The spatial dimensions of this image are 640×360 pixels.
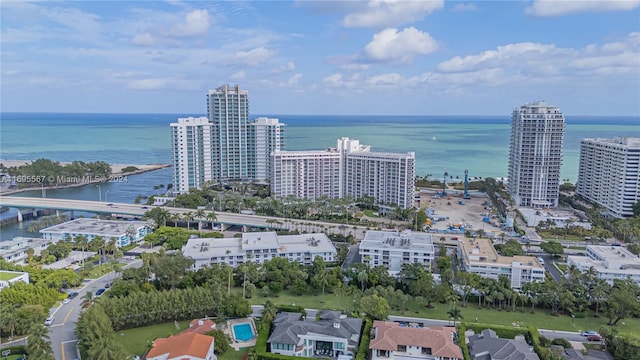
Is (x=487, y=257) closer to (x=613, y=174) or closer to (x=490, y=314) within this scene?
(x=490, y=314)

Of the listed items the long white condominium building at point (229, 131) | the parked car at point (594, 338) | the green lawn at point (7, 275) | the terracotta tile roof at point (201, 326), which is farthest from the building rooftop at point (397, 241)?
the long white condominium building at point (229, 131)

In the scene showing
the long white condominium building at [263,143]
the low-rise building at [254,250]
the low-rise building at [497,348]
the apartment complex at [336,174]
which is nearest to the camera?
the low-rise building at [497,348]

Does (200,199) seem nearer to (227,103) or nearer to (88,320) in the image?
(227,103)

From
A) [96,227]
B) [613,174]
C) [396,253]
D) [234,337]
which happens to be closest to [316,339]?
[234,337]

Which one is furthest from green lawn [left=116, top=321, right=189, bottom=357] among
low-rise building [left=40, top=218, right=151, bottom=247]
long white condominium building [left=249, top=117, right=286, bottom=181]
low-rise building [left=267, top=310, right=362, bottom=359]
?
long white condominium building [left=249, top=117, right=286, bottom=181]

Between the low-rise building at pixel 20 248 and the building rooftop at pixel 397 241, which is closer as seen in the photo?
the low-rise building at pixel 20 248

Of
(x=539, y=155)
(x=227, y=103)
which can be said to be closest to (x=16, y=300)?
(x=227, y=103)

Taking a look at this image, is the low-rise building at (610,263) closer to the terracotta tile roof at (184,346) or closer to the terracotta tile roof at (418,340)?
the terracotta tile roof at (418,340)
